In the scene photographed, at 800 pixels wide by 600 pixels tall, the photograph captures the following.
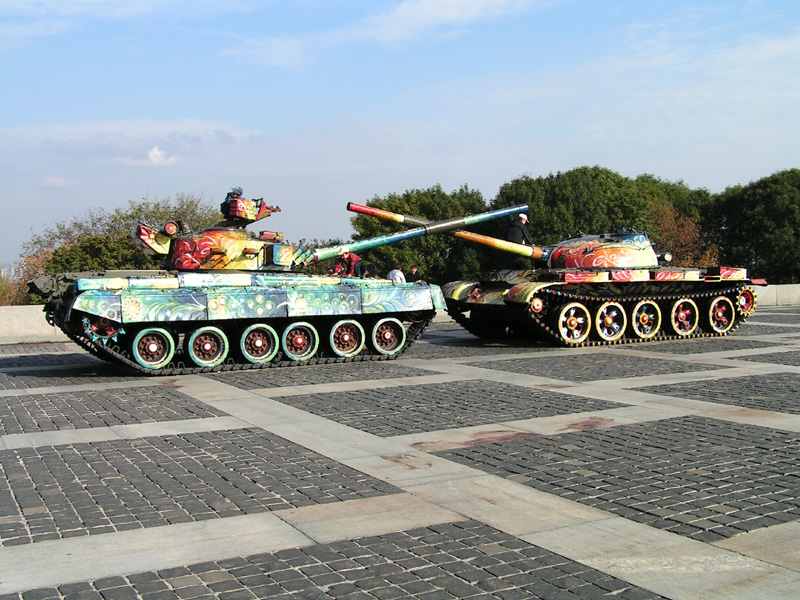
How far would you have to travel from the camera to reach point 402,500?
6254 mm

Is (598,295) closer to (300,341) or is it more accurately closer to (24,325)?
(300,341)

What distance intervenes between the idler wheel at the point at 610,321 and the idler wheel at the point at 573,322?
0.22 meters

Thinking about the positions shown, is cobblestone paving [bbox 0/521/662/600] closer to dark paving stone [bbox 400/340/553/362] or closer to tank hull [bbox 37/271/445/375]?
tank hull [bbox 37/271/445/375]

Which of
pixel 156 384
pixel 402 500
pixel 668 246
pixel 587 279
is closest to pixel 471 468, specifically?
pixel 402 500

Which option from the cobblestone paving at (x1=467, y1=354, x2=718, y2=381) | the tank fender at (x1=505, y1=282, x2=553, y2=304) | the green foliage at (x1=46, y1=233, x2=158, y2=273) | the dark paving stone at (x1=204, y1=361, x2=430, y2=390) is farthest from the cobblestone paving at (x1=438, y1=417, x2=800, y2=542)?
the green foliage at (x1=46, y1=233, x2=158, y2=273)

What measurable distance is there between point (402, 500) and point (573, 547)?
1.48 meters

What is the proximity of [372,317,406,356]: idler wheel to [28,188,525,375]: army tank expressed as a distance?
0.02 meters

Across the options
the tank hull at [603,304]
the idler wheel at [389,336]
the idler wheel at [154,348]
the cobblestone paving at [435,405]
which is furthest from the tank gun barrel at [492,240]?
the cobblestone paving at [435,405]

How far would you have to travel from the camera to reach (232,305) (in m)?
13.8

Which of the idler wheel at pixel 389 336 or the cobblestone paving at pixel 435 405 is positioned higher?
the idler wheel at pixel 389 336

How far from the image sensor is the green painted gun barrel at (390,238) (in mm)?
15758

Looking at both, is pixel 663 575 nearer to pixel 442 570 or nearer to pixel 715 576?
pixel 715 576

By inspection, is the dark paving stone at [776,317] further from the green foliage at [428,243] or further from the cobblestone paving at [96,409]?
the cobblestone paving at [96,409]

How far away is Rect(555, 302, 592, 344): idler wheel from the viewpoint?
677 inches
